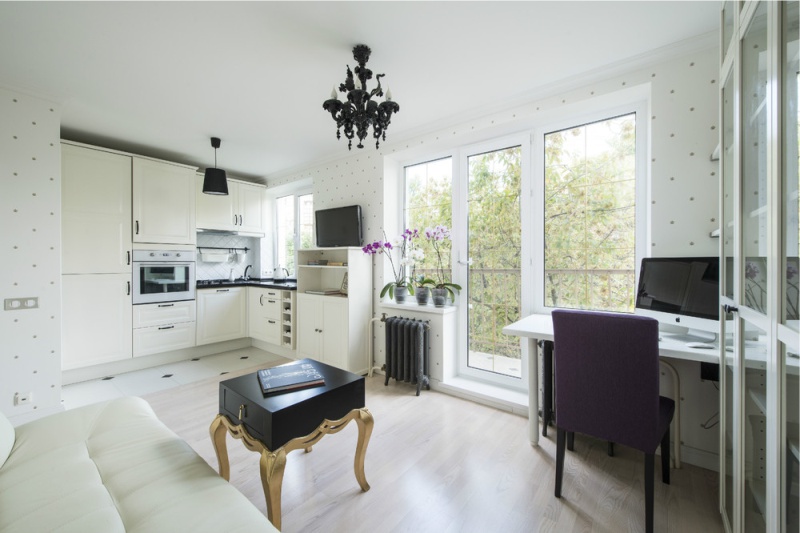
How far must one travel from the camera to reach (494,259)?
2.90 metres

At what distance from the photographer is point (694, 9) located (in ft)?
5.41

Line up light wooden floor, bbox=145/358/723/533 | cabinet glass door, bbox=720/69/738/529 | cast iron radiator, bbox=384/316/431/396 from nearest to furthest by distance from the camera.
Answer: cabinet glass door, bbox=720/69/738/529
light wooden floor, bbox=145/358/723/533
cast iron radiator, bbox=384/316/431/396

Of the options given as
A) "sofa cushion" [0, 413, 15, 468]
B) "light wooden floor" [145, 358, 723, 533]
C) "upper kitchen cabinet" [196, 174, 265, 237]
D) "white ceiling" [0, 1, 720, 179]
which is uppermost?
"white ceiling" [0, 1, 720, 179]

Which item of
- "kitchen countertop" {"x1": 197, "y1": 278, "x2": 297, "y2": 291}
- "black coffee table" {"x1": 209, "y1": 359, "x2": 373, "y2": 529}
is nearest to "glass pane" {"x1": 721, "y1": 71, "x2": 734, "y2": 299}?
"black coffee table" {"x1": 209, "y1": 359, "x2": 373, "y2": 529}

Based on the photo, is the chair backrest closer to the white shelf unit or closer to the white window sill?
the white window sill

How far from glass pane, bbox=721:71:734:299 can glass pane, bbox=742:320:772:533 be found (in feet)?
1.03

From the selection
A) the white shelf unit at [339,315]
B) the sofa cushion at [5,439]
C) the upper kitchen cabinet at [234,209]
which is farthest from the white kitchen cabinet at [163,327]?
the sofa cushion at [5,439]

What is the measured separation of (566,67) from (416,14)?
1129 mm

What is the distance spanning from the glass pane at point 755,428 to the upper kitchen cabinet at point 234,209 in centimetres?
477

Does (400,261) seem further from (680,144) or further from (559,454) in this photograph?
(680,144)

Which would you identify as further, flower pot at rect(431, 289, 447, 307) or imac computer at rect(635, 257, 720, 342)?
flower pot at rect(431, 289, 447, 307)

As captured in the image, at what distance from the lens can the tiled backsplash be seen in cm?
447

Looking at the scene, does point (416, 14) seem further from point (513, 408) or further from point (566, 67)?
point (513, 408)

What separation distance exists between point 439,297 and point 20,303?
10.6 feet
